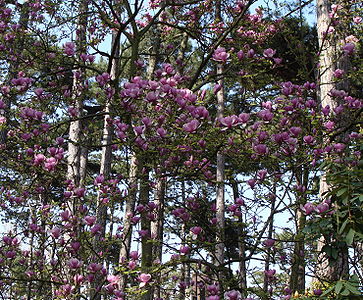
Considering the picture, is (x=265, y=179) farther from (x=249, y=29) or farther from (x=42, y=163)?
(x=249, y=29)

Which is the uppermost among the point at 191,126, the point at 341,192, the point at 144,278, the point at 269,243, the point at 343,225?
the point at 191,126

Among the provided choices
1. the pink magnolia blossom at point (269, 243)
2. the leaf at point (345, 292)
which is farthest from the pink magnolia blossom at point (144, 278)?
the leaf at point (345, 292)

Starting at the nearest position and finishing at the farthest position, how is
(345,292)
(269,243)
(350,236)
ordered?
(345,292)
(350,236)
(269,243)

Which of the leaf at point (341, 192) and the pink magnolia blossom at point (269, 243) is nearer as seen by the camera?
the leaf at point (341, 192)

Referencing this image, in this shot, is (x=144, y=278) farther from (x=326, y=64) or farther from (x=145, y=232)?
(x=326, y=64)

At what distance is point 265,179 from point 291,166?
0.32m

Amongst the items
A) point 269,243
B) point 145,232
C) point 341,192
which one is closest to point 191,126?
point 341,192

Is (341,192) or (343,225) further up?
(341,192)

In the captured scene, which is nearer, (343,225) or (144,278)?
(343,225)

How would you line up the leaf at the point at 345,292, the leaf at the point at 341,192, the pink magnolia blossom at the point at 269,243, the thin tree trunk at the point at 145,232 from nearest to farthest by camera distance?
the leaf at the point at 345,292, the leaf at the point at 341,192, the pink magnolia blossom at the point at 269,243, the thin tree trunk at the point at 145,232

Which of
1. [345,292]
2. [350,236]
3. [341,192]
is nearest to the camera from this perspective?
[345,292]

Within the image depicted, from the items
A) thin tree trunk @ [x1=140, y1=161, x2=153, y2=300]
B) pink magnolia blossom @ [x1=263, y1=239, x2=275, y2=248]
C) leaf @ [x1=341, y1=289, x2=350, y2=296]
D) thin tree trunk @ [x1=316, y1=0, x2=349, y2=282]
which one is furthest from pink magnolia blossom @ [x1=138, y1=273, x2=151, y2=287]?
thin tree trunk @ [x1=316, y1=0, x2=349, y2=282]

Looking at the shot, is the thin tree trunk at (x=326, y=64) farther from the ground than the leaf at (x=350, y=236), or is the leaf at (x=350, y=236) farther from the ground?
the thin tree trunk at (x=326, y=64)

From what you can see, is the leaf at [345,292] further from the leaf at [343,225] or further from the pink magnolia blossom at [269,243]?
the pink magnolia blossom at [269,243]
